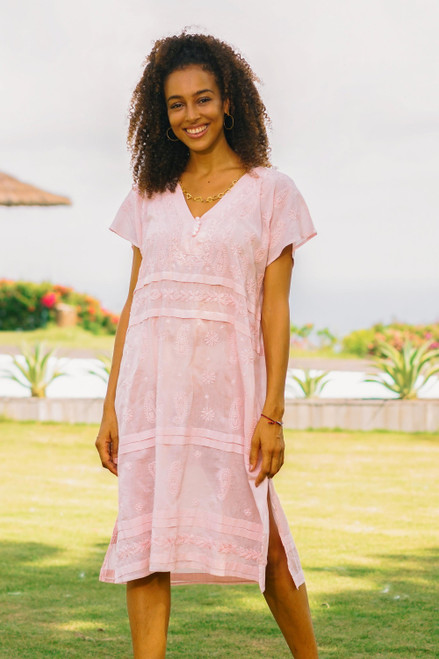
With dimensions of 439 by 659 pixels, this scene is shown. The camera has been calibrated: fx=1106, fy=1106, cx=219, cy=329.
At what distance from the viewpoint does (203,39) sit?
343cm

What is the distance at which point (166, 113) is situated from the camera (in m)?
3.52

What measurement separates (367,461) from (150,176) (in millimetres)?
6787

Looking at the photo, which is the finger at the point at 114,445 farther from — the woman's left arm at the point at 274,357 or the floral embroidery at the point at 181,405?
the woman's left arm at the point at 274,357

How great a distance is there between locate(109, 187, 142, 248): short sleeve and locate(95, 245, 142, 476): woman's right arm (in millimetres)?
55

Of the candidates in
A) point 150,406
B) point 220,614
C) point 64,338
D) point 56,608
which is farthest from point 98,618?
point 64,338

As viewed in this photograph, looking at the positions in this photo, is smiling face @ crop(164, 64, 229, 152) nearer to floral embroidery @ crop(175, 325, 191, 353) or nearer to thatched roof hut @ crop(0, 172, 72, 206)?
floral embroidery @ crop(175, 325, 191, 353)

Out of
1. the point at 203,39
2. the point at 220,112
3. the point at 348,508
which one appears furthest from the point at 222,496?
the point at 348,508

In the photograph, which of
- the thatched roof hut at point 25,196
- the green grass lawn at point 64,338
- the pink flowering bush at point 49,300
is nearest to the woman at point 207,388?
the thatched roof hut at point 25,196

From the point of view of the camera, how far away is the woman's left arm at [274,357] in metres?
3.23

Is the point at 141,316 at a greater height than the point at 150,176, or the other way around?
the point at 150,176

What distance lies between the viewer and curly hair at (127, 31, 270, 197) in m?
3.40

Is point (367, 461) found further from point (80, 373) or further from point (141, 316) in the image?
point (80, 373)

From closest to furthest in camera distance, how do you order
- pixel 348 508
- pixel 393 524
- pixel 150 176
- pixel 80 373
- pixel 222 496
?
pixel 222 496
pixel 150 176
pixel 393 524
pixel 348 508
pixel 80 373

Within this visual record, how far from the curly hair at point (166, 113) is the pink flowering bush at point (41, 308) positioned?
27.0 m
